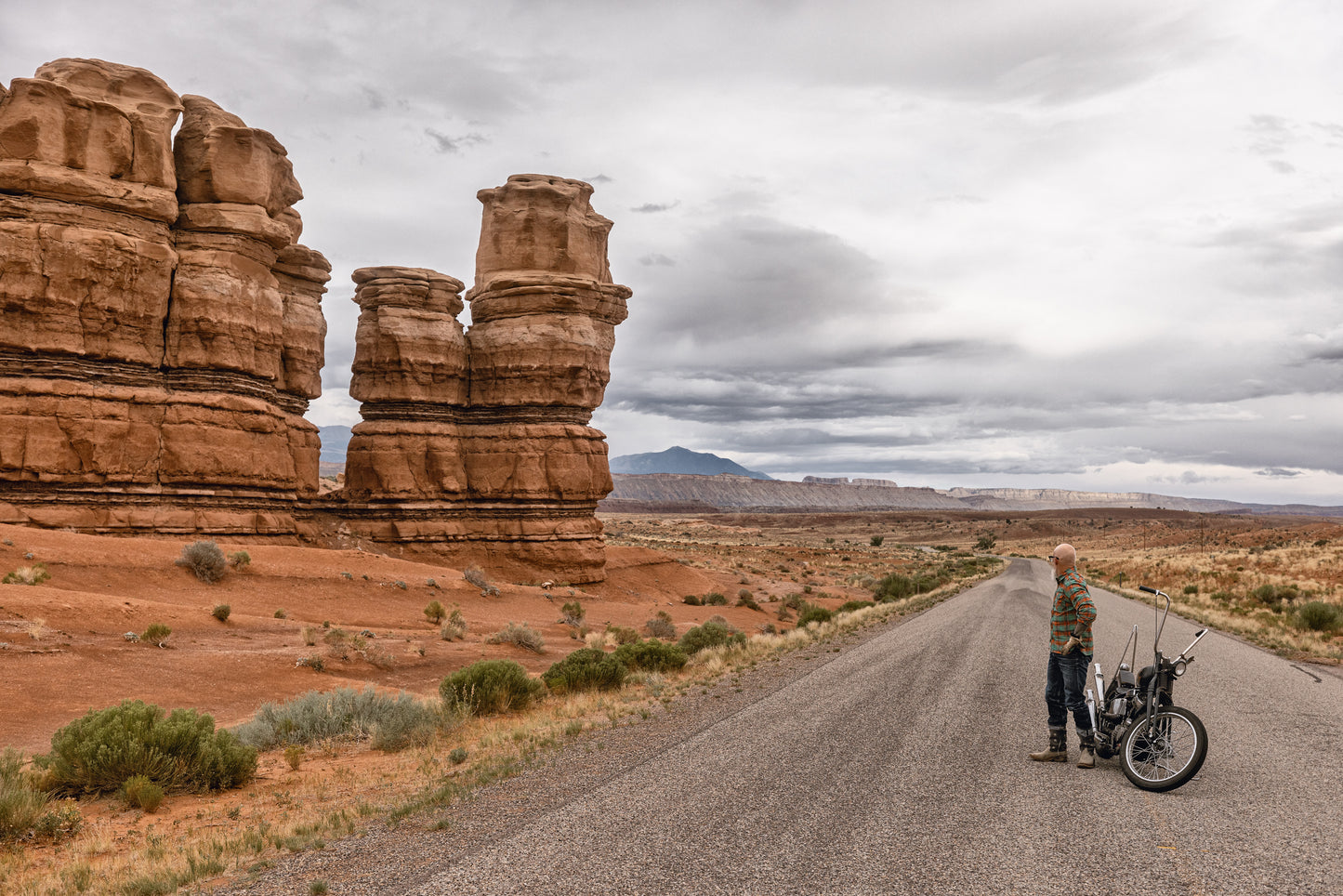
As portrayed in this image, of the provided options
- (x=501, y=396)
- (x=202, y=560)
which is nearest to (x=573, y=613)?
(x=202, y=560)

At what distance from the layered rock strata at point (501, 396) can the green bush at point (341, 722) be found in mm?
24141

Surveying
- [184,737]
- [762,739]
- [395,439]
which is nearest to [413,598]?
[395,439]

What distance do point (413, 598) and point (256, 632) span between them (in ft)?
25.6

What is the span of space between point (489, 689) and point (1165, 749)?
10.3m

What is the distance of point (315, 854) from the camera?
6656 millimetres

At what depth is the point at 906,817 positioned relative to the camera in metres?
6.66

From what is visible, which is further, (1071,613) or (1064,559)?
(1064,559)

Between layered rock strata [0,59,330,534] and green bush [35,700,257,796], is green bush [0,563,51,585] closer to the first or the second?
layered rock strata [0,59,330,534]

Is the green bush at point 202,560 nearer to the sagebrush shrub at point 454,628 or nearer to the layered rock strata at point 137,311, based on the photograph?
the layered rock strata at point 137,311

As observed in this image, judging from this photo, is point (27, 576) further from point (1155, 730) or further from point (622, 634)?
point (1155, 730)

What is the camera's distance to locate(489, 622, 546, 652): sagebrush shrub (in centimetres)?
2186

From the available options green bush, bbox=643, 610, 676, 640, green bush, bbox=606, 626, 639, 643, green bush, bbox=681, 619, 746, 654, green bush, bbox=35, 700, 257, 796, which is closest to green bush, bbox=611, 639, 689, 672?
green bush, bbox=681, 619, 746, 654

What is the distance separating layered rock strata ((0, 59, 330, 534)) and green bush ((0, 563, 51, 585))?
654 centimetres

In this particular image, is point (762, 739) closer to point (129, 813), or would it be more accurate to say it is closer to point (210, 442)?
point (129, 813)
